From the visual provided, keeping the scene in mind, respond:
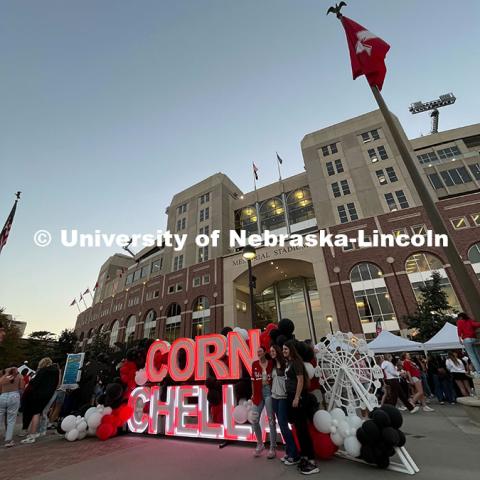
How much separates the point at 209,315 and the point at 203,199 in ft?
66.3

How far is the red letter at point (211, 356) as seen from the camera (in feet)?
21.0

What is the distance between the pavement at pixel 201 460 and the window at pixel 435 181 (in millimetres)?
36604

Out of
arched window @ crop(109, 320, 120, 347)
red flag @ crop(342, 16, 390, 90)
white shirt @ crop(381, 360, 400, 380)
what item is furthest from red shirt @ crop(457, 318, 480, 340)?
arched window @ crop(109, 320, 120, 347)

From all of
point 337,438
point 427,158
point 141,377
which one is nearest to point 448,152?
point 427,158

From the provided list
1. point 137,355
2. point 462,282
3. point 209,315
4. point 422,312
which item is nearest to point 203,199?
point 209,315

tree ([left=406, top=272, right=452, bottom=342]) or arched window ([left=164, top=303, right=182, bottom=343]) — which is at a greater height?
arched window ([left=164, top=303, right=182, bottom=343])

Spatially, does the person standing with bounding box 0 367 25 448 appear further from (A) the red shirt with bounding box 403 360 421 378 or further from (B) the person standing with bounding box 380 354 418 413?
(A) the red shirt with bounding box 403 360 421 378

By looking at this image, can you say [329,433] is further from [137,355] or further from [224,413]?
[137,355]

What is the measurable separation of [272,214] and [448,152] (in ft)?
86.5

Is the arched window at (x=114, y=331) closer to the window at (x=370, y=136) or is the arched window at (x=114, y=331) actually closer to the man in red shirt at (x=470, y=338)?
the window at (x=370, y=136)

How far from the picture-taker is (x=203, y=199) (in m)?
45.5

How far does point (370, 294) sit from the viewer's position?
27016 millimetres

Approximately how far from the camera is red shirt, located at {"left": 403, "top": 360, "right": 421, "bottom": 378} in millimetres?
9844

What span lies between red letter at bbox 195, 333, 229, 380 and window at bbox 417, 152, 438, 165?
42772mm
